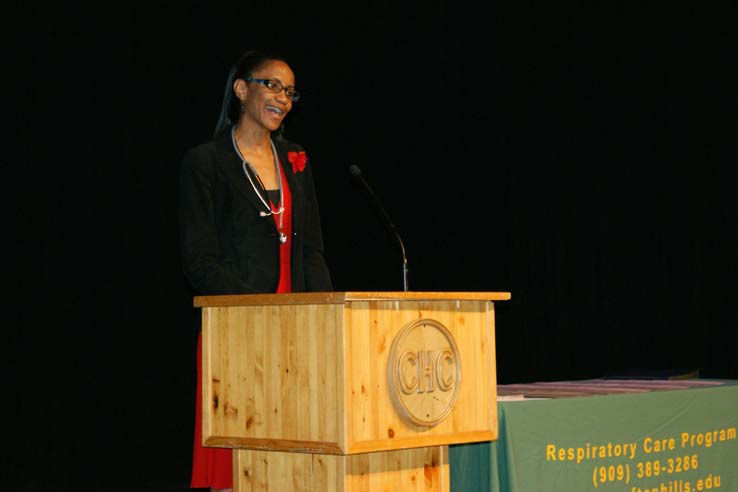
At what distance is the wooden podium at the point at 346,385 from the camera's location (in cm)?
223

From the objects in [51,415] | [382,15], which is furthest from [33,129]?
[382,15]

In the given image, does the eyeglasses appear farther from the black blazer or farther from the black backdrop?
the black backdrop

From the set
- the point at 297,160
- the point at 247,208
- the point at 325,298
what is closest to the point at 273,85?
the point at 297,160

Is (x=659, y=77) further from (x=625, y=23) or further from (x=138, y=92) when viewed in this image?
(x=138, y=92)

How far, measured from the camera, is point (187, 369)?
4664 mm

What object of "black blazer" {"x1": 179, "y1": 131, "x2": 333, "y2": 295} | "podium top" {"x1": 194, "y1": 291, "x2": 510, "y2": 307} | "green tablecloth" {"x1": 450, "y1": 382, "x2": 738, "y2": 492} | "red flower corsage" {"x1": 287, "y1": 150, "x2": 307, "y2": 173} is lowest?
"green tablecloth" {"x1": 450, "y1": 382, "x2": 738, "y2": 492}

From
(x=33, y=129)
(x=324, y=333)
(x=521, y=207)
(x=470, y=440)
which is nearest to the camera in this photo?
(x=324, y=333)

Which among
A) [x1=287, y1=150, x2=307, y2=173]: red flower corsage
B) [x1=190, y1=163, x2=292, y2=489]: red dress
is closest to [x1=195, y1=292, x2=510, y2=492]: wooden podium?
[x1=190, y1=163, x2=292, y2=489]: red dress

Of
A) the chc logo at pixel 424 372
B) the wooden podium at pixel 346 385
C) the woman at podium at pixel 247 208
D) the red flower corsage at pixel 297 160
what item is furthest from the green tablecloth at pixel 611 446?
the red flower corsage at pixel 297 160

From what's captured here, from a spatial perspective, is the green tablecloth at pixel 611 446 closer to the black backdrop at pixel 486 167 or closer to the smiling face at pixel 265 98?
the smiling face at pixel 265 98

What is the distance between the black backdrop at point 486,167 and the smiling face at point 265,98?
175cm

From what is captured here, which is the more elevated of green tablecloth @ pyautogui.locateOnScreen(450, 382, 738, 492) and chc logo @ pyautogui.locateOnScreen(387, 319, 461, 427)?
chc logo @ pyautogui.locateOnScreen(387, 319, 461, 427)

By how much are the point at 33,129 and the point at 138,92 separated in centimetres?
49

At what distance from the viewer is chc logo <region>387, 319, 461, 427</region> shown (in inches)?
91.3
